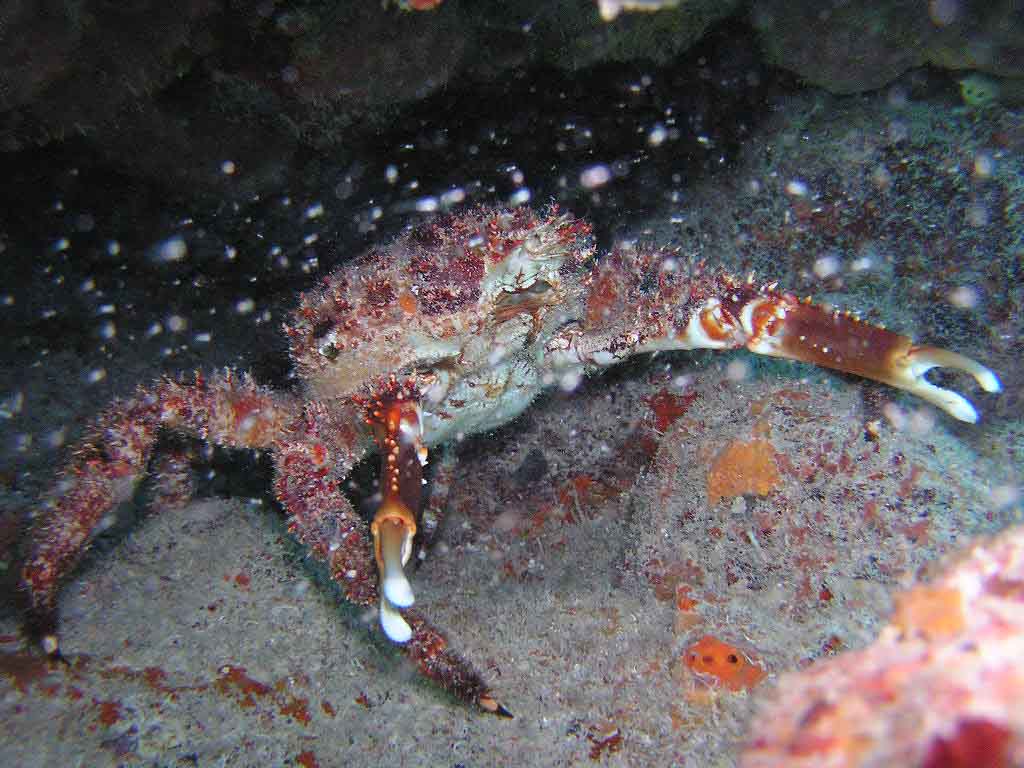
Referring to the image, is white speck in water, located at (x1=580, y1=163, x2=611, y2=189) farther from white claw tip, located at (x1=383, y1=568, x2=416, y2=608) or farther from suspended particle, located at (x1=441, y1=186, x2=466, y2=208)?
white claw tip, located at (x1=383, y1=568, x2=416, y2=608)

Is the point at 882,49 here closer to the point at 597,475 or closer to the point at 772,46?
the point at 772,46

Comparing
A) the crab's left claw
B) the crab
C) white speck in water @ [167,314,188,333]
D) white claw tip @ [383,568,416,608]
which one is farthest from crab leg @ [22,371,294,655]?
the crab's left claw

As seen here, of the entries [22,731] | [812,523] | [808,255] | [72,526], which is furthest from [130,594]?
[808,255]

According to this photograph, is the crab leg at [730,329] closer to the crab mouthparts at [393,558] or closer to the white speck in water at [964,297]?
the white speck in water at [964,297]

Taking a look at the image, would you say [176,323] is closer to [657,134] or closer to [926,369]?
[657,134]

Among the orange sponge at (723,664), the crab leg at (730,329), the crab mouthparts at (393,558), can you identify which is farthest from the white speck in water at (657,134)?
the orange sponge at (723,664)

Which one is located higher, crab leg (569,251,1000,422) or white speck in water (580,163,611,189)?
white speck in water (580,163,611,189)

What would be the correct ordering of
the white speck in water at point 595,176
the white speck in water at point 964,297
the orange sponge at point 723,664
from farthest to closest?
the white speck in water at point 595,176 < the white speck in water at point 964,297 < the orange sponge at point 723,664
